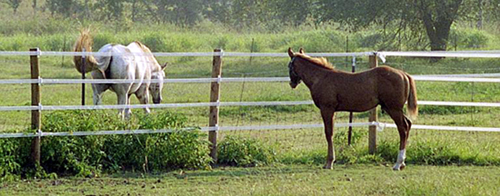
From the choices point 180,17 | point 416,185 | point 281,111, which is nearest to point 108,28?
point 180,17

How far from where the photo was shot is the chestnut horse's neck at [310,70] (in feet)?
32.0

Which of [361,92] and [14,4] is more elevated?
[14,4]

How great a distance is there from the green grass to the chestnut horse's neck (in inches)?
40.9

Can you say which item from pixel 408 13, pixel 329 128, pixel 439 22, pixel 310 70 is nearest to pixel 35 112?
pixel 310 70

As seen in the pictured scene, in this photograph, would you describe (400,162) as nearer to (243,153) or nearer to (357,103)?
(357,103)

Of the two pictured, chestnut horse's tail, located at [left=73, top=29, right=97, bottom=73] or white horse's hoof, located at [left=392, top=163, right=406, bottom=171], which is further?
chestnut horse's tail, located at [left=73, top=29, right=97, bottom=73]

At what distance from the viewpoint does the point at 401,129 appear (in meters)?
9.74

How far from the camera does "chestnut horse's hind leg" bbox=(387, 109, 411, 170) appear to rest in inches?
381

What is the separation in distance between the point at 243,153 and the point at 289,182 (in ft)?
5.68

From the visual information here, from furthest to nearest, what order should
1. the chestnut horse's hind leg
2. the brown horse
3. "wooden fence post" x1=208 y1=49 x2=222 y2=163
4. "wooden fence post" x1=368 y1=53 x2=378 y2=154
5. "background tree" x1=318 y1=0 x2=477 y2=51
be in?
"background tree" x1=318 y1=0 x2=477 y2=51 → "wooden fence post" x1=368 y1=53 x2=378 y2=154 → "wooden fence post" x1=208 y1=49 x2=222 y2=163 → the chestnut horse's hind leg → the brown horse

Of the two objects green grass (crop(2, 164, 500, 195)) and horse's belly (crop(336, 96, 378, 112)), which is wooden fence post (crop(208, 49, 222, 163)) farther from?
horse's belly (crop(336, 96, 378, 112))

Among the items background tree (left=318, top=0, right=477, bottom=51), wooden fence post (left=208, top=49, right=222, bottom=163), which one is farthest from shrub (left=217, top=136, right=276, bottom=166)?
background tree (left=318, top=0, right=477, bottom=51)

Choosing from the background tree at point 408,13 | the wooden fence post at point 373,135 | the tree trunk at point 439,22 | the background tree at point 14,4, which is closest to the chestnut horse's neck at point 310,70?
the wooden fence post at point 373,135

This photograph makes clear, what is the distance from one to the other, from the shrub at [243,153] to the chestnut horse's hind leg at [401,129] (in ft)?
4.99
